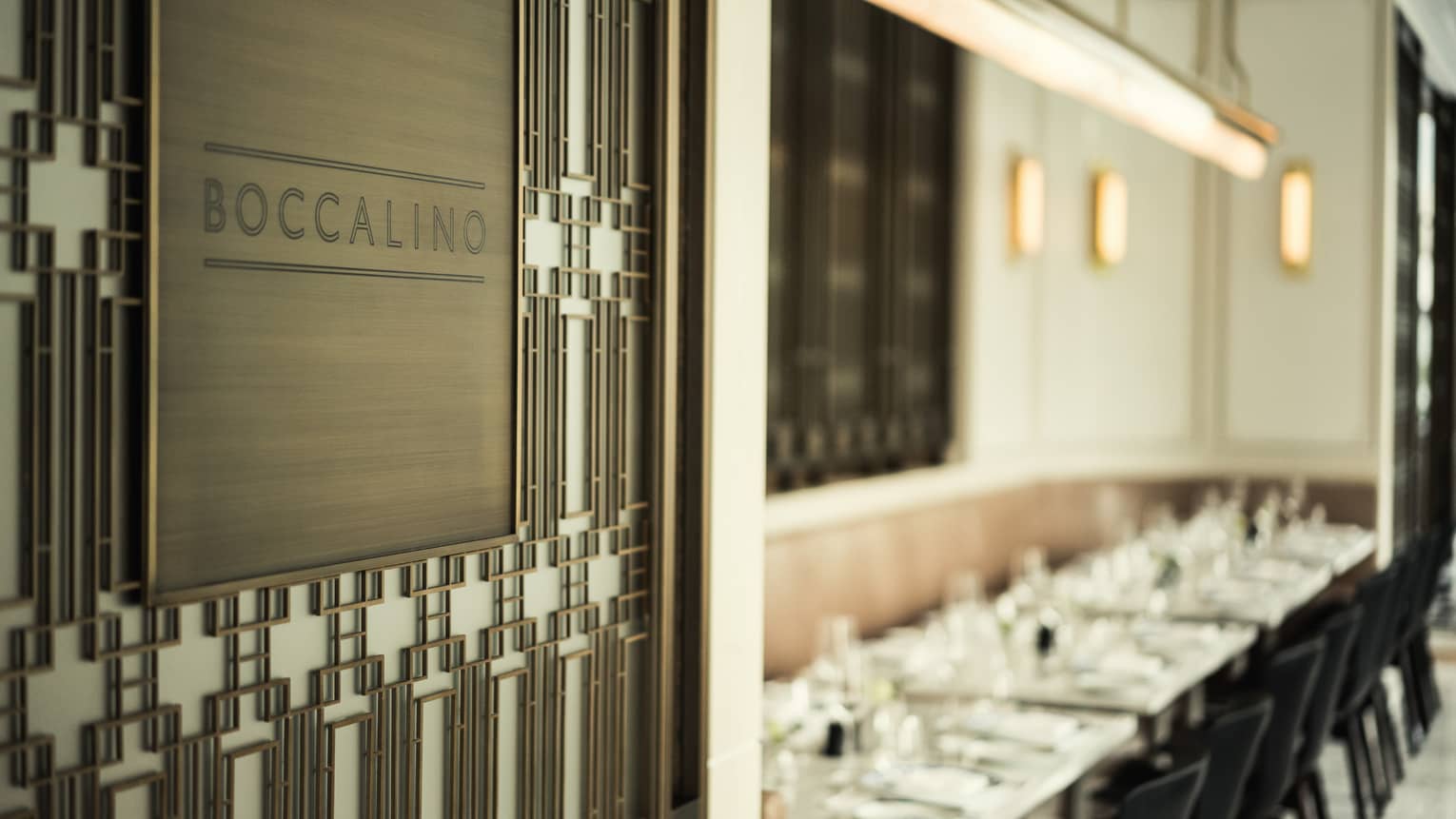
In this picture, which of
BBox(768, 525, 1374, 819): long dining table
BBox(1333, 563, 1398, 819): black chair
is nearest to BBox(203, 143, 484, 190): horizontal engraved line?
BBox(768, 525, 1374, 819): long dining table

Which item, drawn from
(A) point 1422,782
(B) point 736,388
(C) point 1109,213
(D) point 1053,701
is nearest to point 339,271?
(B) point 736,388

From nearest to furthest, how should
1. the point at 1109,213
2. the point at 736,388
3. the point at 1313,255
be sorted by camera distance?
the point at 736,388, the point at 1109,213, the point at 1313,255

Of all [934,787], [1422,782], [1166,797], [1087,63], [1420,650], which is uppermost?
[1087,63]

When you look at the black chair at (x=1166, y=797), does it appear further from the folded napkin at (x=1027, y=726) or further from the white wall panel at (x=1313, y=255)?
the white wall panel at (x=1313, y=255)

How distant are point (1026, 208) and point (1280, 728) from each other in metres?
3.71

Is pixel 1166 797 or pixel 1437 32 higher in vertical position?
pixel 1437 32

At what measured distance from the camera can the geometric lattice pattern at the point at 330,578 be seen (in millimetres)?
1362

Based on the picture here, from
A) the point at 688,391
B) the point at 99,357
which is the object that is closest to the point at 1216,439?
the point at 688,391

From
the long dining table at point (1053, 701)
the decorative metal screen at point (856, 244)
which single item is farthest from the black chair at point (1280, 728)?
the decorative metal screen at point (856, 244)

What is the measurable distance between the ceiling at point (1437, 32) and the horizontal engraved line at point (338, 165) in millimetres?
6967

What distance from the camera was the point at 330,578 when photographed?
5.39 ft

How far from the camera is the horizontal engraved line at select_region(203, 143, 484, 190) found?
59.4 inches

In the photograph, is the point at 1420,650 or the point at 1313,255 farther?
the point at 1313,255

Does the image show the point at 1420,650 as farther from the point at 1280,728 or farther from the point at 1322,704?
the point at 1280,728
